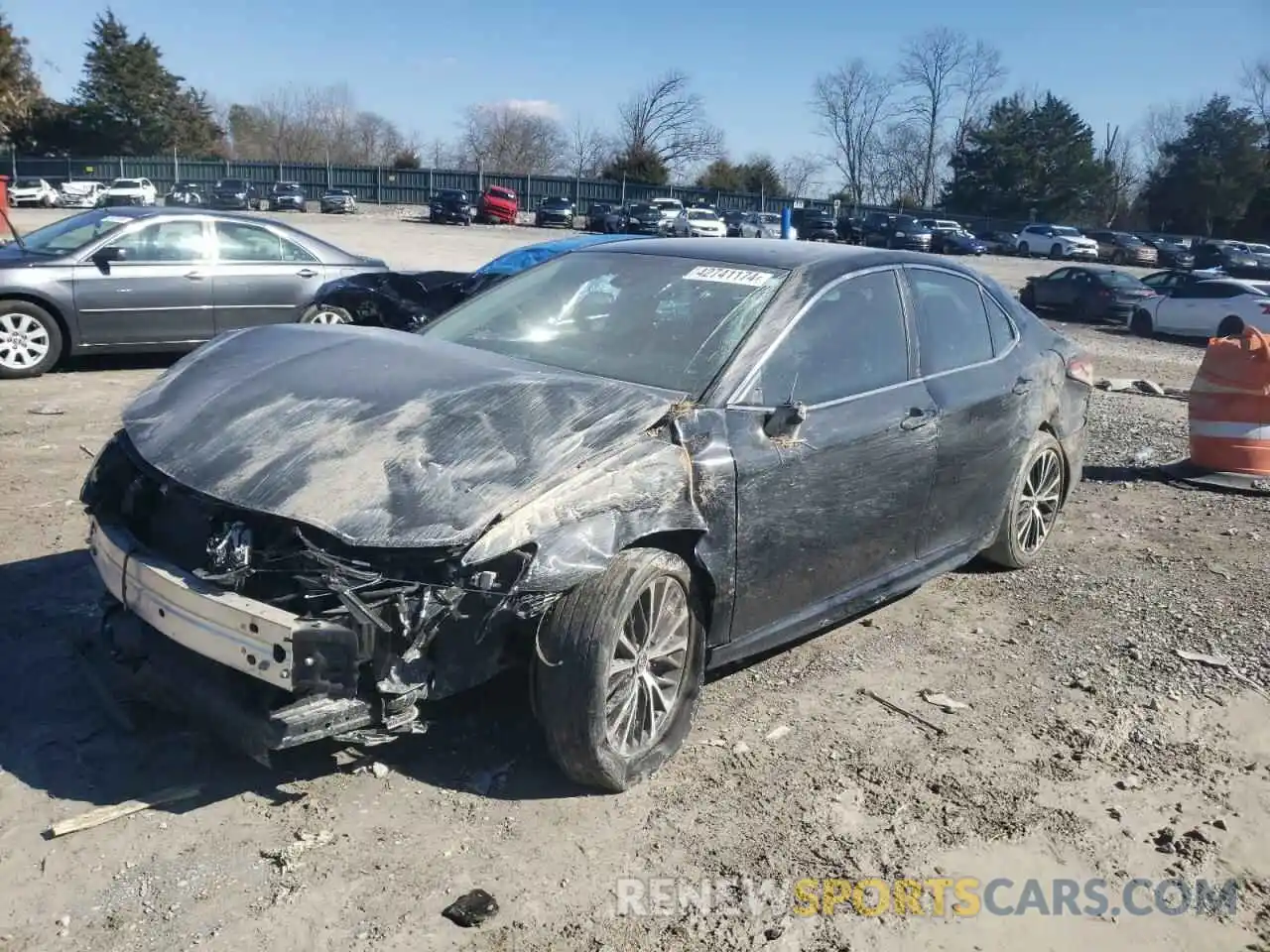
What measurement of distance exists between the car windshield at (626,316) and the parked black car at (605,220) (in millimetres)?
41803

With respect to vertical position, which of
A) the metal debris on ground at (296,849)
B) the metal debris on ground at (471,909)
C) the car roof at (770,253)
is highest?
the car roof at (770,253)

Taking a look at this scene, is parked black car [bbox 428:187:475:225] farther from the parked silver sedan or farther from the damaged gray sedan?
the damaged gray sedan

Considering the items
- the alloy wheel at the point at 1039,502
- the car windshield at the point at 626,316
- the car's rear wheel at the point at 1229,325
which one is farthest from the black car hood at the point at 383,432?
the car's rear wheel at the point at 1229,325

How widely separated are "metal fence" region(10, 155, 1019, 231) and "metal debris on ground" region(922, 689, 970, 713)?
5882 cm

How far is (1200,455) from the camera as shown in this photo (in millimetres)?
7953

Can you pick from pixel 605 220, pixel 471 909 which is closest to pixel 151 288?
pixel 471 909

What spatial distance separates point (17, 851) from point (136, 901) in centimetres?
44

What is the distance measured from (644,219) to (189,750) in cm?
4412

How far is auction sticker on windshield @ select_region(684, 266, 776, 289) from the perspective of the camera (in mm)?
4164

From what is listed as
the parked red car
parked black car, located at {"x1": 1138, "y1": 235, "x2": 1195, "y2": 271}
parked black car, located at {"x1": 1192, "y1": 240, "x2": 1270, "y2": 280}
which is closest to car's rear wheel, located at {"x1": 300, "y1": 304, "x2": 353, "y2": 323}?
parked black car, located at {"x1": 1192, "y1": 240, "x2": 1270, "y2": 280}

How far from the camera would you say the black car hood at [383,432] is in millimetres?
3018

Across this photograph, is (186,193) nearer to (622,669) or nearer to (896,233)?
(896,233)

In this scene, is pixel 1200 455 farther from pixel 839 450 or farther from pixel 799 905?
pixel 799 905

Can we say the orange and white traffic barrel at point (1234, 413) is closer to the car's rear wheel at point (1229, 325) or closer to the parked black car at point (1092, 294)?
the car's rear wheel at point (1229, 325)
